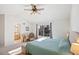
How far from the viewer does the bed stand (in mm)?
1778

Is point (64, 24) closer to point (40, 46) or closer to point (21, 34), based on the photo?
point (40, 46)

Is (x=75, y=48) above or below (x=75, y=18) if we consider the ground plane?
below

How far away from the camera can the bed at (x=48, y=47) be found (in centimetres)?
178

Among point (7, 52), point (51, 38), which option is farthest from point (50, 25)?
point (7, 52)

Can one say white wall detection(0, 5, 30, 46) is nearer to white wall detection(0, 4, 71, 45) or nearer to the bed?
white wall detection(0, 4, 71, 45)

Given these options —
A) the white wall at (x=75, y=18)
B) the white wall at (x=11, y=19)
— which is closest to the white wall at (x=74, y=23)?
the white wall at (x=75, y=18)

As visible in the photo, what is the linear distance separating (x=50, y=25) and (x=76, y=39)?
1.07 ft

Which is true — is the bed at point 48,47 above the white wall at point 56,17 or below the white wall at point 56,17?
below

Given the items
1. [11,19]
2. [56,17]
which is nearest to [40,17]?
[56,17]

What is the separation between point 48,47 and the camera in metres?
1.79

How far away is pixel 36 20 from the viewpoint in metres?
1.78

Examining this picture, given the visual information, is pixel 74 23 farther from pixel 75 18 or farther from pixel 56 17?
pixel 56 17

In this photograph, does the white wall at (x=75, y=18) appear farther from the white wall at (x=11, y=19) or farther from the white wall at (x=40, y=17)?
the white wall at (x=11, y=19)

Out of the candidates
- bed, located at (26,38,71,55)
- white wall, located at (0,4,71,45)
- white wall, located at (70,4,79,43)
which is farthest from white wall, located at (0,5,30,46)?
white wall, located at (70,4,79,43)
